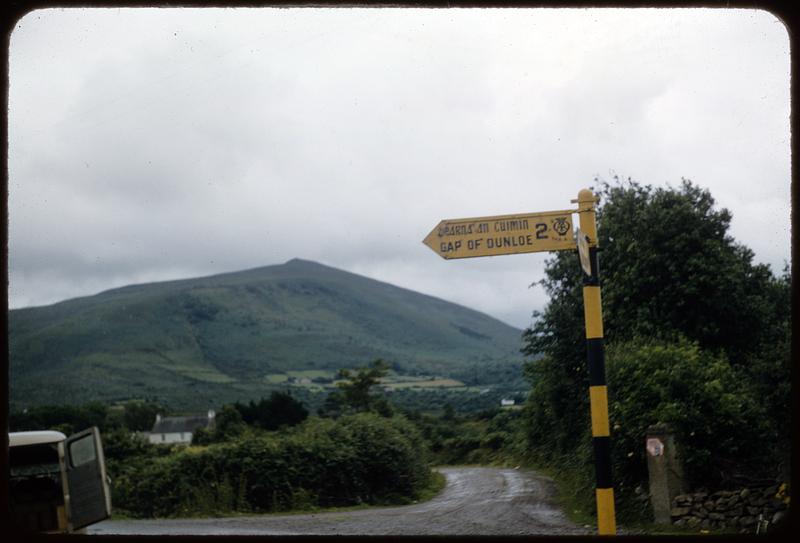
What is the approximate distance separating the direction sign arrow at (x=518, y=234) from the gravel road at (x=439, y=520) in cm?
393

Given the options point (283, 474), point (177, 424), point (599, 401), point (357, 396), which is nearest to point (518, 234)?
point (599, 401)

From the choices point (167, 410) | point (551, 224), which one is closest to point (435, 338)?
point (167, 410)

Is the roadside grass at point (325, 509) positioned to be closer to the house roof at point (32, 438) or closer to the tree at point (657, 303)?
the tree at point (657, 303)

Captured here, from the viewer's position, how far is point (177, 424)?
19.7 meters

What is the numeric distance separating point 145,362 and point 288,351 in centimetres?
761

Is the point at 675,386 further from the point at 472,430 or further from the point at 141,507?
the point at 472,430

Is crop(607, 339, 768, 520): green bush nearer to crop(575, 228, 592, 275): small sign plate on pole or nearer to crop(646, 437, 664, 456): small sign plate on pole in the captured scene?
crop(646, 437, 664, 456): small sign plate on pole

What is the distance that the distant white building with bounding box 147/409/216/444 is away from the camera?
17.4m

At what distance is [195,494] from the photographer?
43.7 ft

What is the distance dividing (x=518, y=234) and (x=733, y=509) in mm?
4195

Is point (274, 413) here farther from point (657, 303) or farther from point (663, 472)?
point (663, 472)

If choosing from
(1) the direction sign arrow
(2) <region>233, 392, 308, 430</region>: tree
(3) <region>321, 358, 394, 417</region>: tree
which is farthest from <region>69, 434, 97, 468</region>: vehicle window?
(3) <region>321, 358, 394, 417</region>: tree

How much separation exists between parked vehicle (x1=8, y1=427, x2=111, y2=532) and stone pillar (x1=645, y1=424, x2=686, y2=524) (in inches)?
217

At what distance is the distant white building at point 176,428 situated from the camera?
57.2 feet
